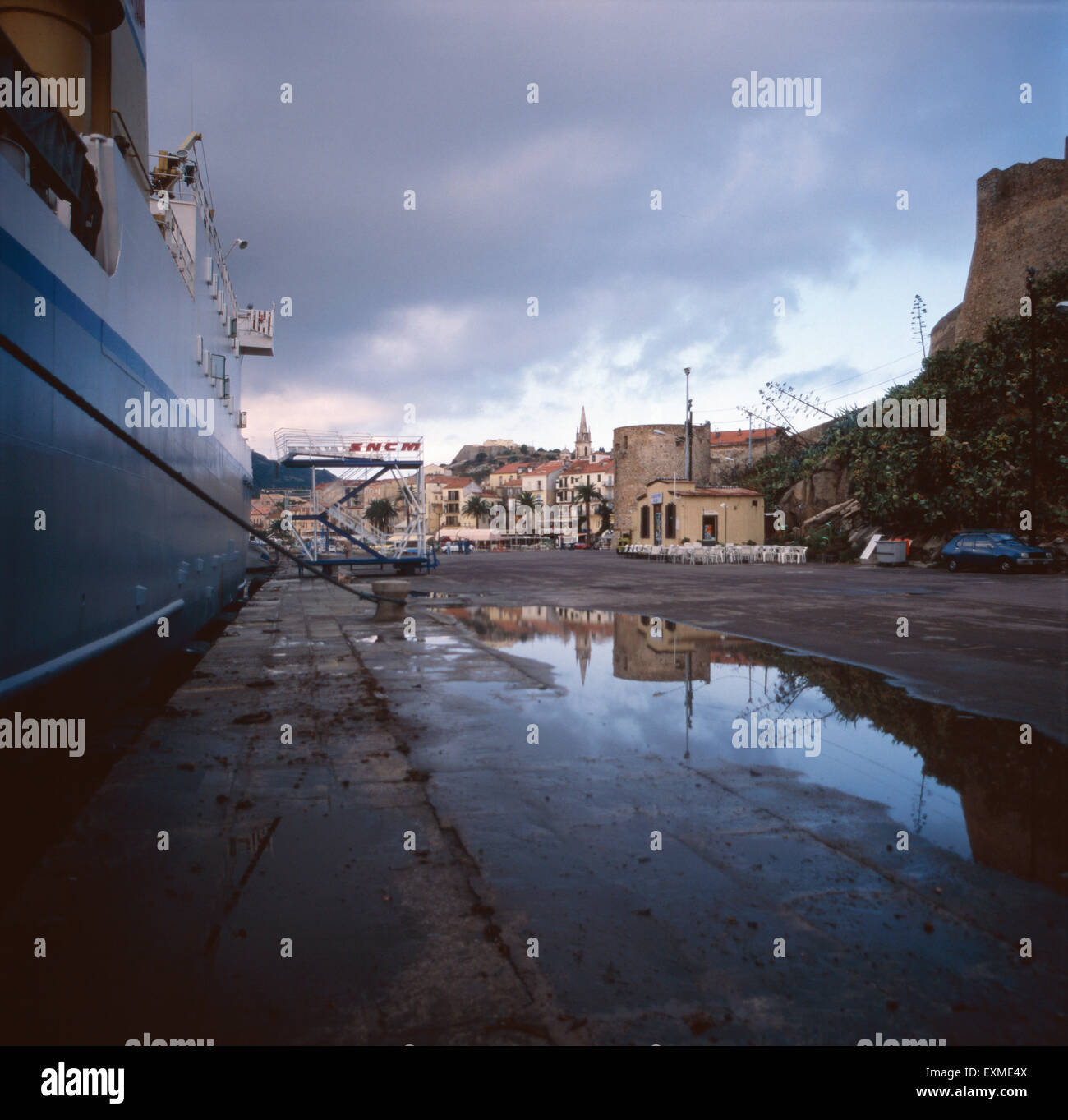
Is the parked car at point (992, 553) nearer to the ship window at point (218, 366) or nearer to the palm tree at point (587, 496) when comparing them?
the ship window at point (218, 366)

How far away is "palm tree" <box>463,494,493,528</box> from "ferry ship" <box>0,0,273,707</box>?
331ft

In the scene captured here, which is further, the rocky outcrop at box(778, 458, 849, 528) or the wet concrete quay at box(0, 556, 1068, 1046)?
the rocky outcrop at box(778, 458, 849, 528)

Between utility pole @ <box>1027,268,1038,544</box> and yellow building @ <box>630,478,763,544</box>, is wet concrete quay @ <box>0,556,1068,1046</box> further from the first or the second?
yellow building @ <box>630,478,763,544</box>

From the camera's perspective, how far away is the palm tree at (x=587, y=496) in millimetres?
87375

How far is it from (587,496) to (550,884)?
3393 inches

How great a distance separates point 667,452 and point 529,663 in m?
50.7

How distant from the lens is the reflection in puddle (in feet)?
12.1

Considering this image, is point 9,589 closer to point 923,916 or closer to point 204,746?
point 204,746

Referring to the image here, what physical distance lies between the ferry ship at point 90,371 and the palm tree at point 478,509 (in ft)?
331

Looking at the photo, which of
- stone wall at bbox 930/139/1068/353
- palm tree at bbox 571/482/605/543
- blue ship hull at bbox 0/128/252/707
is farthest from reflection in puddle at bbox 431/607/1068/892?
palm tree at bbox 571/482/605/543

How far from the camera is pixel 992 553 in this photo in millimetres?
23547

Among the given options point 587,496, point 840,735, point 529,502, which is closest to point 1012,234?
point 840,735
